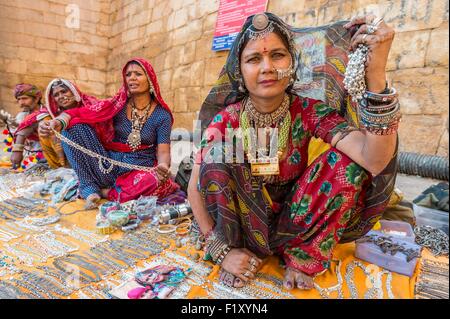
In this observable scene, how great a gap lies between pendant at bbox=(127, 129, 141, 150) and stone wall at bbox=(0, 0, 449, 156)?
3000 millimetres

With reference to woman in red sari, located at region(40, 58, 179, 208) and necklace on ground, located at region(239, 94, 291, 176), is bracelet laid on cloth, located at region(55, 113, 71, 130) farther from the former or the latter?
necklace on ground, located at region(239, 94, 291, 176)

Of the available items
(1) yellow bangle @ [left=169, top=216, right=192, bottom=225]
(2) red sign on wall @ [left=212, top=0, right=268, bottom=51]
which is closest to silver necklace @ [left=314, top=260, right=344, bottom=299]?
(1) yellow bangle @ [left=169, top=216, right=192, bottom=225]

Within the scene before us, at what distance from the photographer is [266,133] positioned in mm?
1546

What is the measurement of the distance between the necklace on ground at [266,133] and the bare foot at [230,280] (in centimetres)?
55

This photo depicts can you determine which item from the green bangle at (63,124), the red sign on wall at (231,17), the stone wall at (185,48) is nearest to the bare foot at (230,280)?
the green bangle at (63,124)

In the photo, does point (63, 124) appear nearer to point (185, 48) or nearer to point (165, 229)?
point (165, 229)

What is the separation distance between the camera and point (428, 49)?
3.12m

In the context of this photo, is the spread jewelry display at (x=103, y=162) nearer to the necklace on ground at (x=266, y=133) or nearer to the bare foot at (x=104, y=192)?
the bare foot at (x=104, y=192)

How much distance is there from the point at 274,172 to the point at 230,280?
611 millimetres

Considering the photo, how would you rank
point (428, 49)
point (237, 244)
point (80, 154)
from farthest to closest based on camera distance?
point (428, 49) → point (80, 154) → point (237, 244)

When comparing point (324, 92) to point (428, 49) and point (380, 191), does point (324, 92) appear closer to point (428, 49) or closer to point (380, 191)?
point (380, 191)

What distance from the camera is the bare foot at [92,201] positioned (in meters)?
2.52
